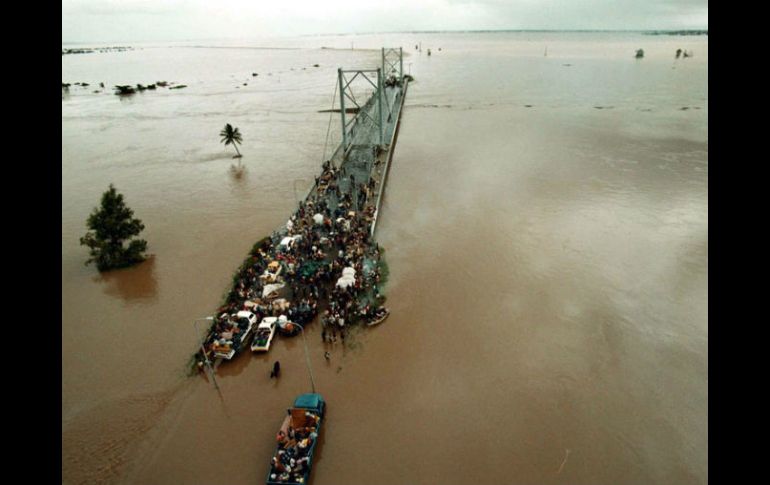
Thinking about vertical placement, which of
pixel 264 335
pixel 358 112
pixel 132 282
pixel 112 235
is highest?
pixel 358 112

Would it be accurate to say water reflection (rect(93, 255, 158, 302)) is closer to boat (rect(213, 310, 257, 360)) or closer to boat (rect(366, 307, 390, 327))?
boat (rect(213, 310, 257, 360))

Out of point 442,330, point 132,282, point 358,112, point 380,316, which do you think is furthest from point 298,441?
point 358,112

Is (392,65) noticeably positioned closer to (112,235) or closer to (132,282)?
(112,235)

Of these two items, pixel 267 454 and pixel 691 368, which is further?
pixel 691 368

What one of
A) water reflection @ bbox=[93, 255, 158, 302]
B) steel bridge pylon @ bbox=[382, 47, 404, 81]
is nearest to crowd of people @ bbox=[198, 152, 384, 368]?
water reflection @ bbox=[93, 255, 158, 302]

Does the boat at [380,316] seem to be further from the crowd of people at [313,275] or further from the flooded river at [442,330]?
the flooded river at [442,330]
